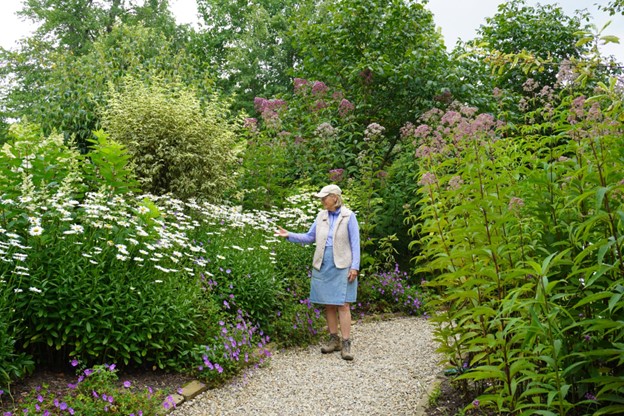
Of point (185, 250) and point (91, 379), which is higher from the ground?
point (185, 250)

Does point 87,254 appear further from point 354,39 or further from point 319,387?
point 354,39

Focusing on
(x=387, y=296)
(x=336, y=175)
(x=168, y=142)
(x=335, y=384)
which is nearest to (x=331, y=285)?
(x=335, y=384)

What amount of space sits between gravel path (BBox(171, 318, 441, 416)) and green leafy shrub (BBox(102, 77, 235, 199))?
2841 mm

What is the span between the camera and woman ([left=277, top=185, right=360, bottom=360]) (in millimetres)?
5609

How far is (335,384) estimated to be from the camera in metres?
4.72

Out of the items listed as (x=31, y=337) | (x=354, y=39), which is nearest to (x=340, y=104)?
(x=354, y=39)

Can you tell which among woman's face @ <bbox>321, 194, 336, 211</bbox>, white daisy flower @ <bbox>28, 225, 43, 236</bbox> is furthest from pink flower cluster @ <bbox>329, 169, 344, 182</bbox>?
white daisy flower @ <bbox>28, 225, 43, 236</bbox>

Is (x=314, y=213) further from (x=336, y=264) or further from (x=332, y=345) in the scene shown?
(x=332, y=345)

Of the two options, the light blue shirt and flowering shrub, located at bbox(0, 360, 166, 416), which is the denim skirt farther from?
flowering shrub, located at bbox(0, 360, 166, 416)

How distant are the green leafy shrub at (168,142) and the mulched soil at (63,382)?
315cm

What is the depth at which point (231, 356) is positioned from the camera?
460cm

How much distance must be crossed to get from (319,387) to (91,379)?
6.03 feet

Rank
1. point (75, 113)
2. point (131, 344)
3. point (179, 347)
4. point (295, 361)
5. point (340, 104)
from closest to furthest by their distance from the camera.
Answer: point (131, 344) → point (179, 347) → point (295, 361) → point (75, 113) → point (340, 104)

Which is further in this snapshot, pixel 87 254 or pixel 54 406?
pixel 87 254
